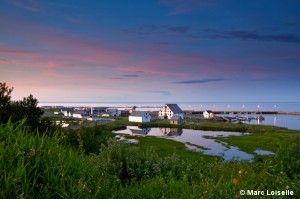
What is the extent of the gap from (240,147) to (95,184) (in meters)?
55.9

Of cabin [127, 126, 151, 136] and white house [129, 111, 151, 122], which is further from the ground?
white house [129, 111, 151, 122]

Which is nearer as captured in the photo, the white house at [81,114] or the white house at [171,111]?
the white house at [171,111]

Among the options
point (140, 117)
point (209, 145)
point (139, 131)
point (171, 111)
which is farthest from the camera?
point (171, 111)

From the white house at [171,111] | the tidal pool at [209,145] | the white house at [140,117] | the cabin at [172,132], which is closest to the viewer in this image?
the tidal pool at [209,145]

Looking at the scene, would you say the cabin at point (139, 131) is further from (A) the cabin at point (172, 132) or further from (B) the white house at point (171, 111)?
(B) the white house at point (171, 111)

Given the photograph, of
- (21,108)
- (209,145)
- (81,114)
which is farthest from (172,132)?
(81,114)

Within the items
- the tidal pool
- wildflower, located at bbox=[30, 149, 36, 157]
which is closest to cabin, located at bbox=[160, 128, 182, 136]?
the tidal pool

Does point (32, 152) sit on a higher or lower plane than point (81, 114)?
higher

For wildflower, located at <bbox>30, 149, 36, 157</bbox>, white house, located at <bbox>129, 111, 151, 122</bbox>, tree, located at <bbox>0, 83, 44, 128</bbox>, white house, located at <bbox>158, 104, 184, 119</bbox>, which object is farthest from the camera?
white house, located at <bbox>158, 104, 184, 119</bbox>

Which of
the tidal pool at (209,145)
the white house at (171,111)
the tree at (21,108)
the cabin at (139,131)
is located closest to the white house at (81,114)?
the white house at (171,111)

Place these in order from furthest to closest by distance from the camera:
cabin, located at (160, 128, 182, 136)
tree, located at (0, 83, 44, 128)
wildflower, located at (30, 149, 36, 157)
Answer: cabin, located at (160, 128, 182, 136), tree, located at (0, 83, 44, 128), wildflower, located at (30, 149, 36, 157)

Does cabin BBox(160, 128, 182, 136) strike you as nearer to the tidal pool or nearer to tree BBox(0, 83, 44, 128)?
the tidal pool

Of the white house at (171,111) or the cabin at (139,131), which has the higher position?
the white house at (171,111)

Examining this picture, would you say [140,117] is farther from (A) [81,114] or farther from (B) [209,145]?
(B) [209,145]
